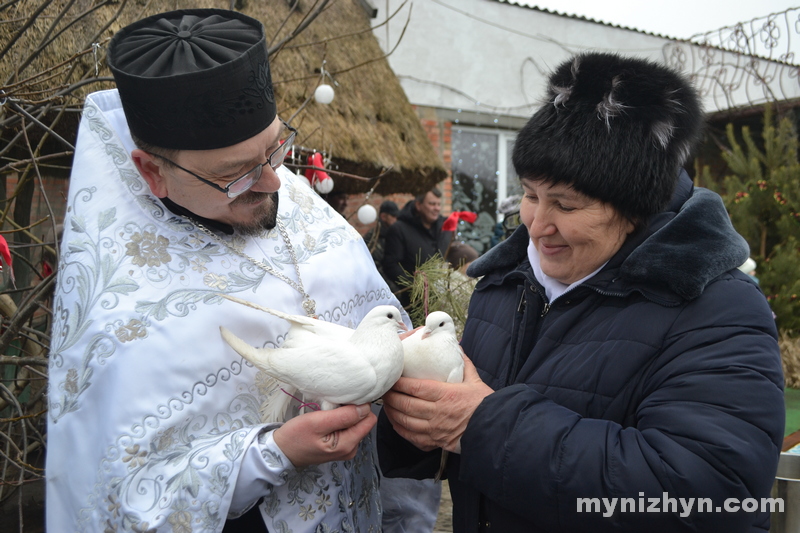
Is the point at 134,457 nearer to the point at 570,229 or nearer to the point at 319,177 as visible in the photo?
the point at 570,229

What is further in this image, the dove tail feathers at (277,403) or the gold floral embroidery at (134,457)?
the dove tail feathers at (277,403)

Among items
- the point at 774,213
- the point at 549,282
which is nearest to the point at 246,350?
the point at 549,282

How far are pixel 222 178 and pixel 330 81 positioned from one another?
14.6ft

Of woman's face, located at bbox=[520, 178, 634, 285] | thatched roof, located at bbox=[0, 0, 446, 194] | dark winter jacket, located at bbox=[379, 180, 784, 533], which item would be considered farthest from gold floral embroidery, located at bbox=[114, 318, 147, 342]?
thatched roof, located at bbox=[0, 0, 446, 194]

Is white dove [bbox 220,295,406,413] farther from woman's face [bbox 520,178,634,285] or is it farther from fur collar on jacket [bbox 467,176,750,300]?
fur collar on jacket [bbox 467,176,750,300]

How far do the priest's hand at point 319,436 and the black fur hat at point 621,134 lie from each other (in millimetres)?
754

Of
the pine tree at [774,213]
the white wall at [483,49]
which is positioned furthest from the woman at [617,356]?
the white wall at [483,49]

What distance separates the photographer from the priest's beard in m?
1.63

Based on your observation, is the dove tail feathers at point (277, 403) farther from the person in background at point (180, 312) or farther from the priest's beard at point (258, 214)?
the priest's beard at point (258, 214)

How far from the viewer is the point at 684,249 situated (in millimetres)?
1434

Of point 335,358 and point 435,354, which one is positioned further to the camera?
point 435,354

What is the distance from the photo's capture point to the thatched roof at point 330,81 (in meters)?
3.62

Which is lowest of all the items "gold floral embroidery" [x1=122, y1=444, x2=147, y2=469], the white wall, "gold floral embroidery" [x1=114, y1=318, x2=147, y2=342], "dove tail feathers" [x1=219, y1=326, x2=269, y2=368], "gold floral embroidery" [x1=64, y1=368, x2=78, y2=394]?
"gold floral embroidery" [x1=122, y1=444, x2=147, y2=469]

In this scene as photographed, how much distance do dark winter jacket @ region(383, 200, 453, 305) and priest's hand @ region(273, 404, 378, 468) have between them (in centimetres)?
417
